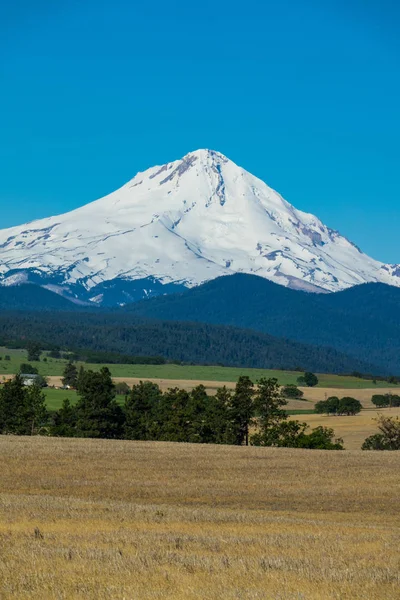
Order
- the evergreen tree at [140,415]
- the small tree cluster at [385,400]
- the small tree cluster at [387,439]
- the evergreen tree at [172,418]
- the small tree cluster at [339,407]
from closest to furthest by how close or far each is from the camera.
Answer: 1. the evergreen tree at [172,418]
2. the small tree cluster at [387,439]
3. the evergreen tree at [140,415]
4. the small tree cluster at [339,407]
5. the small tree cluster at [385,400]

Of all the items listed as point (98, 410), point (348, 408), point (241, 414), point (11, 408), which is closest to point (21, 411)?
point (11, 408)

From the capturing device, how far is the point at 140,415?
104 metres

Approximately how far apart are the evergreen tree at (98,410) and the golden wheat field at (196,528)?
130 feet

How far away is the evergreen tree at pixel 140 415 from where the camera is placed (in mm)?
101625

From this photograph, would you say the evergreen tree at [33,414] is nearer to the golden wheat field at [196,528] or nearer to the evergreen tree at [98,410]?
the evergreen tree at [98,410]

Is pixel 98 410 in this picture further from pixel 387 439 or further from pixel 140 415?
pixel 387 439

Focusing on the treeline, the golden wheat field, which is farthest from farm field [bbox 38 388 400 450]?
the golden wheat field

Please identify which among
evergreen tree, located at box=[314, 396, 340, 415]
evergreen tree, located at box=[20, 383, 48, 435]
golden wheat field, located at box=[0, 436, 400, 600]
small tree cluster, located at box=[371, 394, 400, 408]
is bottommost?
golden wheat field, located at box=[0, 436, 400, 600]

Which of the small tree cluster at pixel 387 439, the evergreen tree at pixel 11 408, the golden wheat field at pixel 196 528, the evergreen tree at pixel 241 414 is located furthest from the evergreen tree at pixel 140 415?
the golden wheat field at pixel 196 528

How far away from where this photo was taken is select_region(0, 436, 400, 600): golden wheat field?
57.5 feet

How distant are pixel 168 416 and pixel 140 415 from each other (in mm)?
5749

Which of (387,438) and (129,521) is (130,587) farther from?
(387,438)

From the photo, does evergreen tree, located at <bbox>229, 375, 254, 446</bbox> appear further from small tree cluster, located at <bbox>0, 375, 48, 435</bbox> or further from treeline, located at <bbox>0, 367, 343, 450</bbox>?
small tree cluster, located at <bbox>0, 375, 48, 435</bbox>

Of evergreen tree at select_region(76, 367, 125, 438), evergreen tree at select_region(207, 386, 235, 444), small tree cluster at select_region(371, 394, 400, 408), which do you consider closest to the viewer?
evergreen tree at select_region(207, 386, 235, 444)
